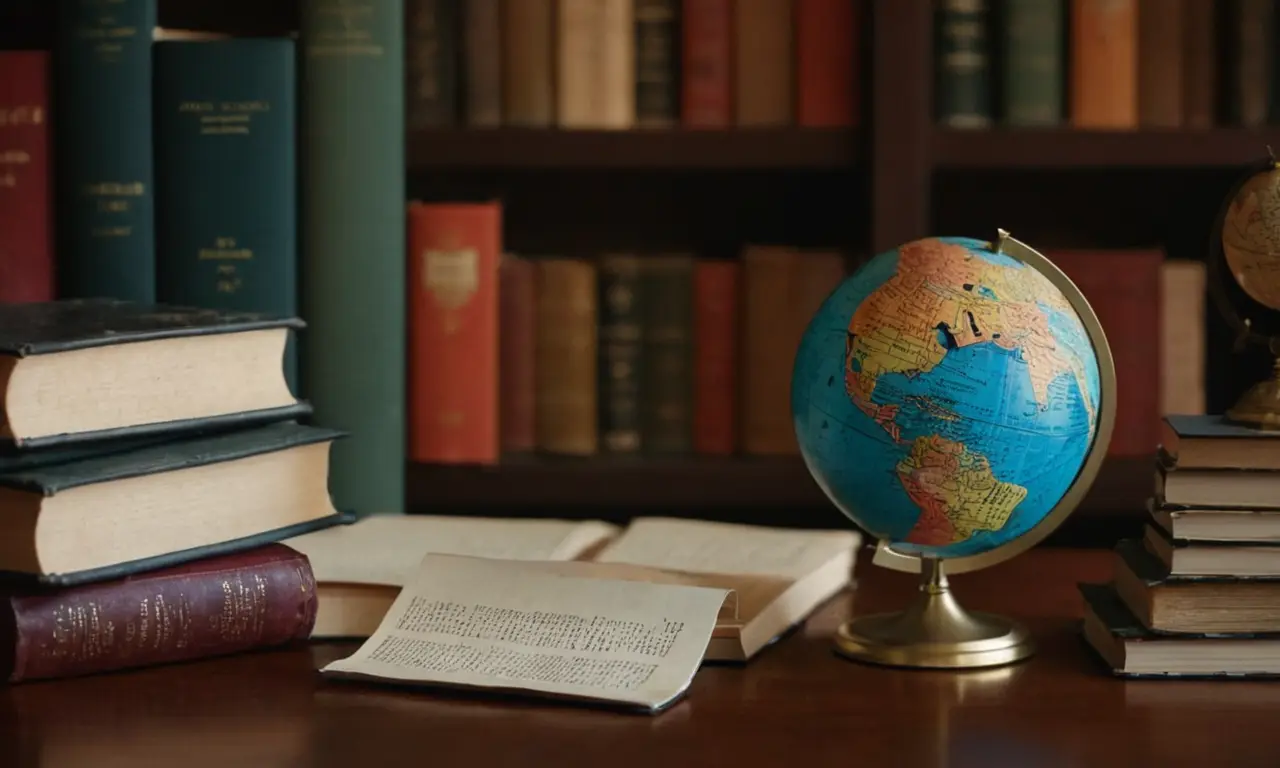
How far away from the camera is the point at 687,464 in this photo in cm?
169

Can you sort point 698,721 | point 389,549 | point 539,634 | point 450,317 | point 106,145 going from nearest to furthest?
point 698,721
point 539,634
point 389,549
point 106,145
point 450,317

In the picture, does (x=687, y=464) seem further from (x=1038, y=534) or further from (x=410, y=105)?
(x=1038, y=534)

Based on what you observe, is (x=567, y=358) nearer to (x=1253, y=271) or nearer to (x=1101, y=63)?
(x=1101, y=63)

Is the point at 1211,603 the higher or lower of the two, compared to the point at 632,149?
lower

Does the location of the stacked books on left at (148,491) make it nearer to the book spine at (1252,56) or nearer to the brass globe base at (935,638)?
the brass globe base at (935,638)

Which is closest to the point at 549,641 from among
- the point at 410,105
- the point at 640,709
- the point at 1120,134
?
the point at 640,709

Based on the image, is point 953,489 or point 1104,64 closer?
point 953,489

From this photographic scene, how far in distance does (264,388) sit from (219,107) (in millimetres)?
435

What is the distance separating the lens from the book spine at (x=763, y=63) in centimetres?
169

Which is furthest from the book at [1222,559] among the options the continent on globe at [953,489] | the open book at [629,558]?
the open book at [629,558]

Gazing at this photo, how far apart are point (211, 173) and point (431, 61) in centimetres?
30

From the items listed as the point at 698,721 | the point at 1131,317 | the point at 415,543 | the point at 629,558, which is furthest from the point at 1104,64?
the point at 698,721

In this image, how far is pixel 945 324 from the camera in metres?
1.00

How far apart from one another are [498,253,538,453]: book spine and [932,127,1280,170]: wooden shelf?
17.8 inches
